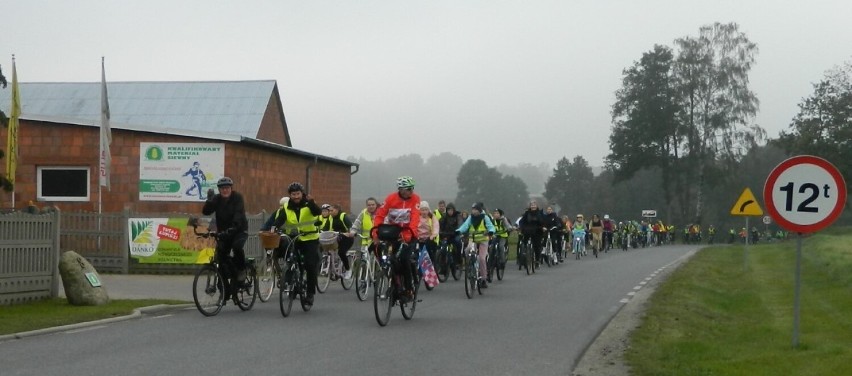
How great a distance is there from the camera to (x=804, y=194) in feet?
35.3

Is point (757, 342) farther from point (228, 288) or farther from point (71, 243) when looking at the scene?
point (71, 243)

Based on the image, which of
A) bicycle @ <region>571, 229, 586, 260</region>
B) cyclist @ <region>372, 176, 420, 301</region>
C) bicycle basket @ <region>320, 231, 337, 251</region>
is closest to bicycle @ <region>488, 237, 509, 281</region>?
bicycle basket @ <region>320, 231, 337, 251</region>

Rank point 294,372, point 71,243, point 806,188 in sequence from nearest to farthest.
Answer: point 294,372 < point 806,188 < point 71,243

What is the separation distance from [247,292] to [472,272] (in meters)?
4.92

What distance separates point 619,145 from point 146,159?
6184 centimetres

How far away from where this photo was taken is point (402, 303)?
1408cm

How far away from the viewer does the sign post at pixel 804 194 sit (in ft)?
34.9

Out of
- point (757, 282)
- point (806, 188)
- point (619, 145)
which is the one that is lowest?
point (757, 282)

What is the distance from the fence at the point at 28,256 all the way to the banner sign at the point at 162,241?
8.38 metres

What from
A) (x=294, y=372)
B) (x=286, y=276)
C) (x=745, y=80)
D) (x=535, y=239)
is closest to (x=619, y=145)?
(x=745, y=80)

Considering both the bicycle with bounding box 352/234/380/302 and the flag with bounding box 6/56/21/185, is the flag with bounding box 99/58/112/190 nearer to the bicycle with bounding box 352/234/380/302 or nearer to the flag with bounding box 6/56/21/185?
the flag with bounding box 6/56/21/185

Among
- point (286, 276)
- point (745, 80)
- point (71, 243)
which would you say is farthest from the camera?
point (745, 80)

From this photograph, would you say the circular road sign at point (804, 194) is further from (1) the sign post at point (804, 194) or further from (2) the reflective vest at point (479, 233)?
(2) the reflective vest at point (479, 233)

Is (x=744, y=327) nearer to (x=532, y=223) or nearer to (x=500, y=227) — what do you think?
(x=500, y=227)
